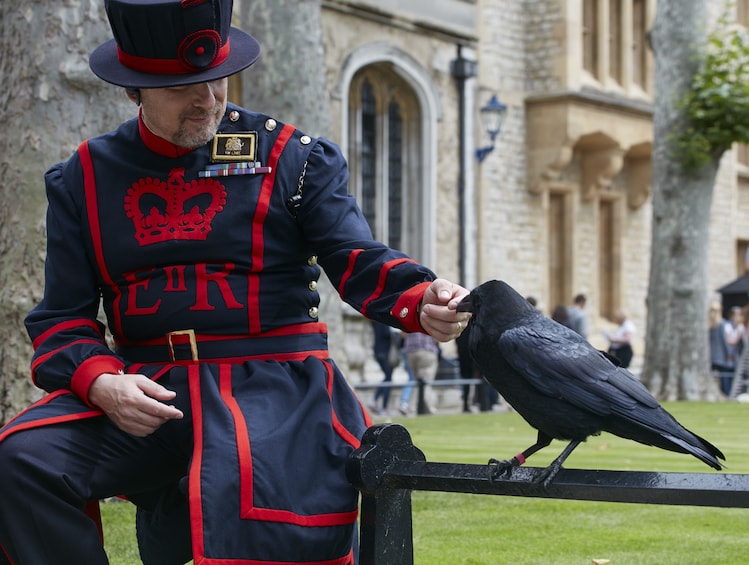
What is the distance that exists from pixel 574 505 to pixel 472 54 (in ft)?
52.9

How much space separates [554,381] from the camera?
2.99 m

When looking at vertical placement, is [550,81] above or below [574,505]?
above

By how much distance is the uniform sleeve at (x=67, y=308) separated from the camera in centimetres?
345

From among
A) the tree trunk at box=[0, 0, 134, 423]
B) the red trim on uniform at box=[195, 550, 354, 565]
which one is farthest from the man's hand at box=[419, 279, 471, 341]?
the tree trunk at box=[0, 0, 134, 423]

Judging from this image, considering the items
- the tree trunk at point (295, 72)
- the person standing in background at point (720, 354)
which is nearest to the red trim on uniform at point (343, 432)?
the tree trunk at point (295, 72)

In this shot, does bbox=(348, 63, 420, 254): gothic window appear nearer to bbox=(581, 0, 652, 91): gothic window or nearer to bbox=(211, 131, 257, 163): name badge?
bbox=(581, 0, 652, 91): gothic window

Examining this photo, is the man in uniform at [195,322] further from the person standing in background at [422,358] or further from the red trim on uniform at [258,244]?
the person standing in background at [422,358]

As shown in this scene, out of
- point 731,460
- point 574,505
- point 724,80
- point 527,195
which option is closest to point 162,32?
point 574,505

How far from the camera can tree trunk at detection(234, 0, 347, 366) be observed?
34.2 feet

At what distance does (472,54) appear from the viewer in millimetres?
22547

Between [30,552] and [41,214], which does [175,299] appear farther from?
[41,214]

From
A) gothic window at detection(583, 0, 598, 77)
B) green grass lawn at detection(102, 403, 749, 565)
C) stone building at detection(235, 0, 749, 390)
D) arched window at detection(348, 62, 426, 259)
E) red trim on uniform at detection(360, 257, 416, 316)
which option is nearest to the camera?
red trim on uniform at detection(360, 257, 416, 316)

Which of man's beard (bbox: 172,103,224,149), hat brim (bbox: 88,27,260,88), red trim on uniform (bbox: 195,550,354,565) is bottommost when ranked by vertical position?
red trim on uniform (bbox: 195,550,354,565)

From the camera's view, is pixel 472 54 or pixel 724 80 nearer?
pixel 724 80
